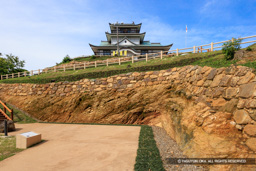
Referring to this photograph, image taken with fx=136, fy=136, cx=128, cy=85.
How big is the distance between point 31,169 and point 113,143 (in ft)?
10.3

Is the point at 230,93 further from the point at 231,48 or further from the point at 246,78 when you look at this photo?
→ the point at 231,48

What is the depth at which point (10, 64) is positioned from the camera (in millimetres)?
30328

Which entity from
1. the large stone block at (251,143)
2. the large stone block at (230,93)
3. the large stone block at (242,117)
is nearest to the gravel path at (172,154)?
the large stone block at (251,143)

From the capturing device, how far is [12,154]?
528 cm

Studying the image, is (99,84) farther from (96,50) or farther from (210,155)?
(96,50)

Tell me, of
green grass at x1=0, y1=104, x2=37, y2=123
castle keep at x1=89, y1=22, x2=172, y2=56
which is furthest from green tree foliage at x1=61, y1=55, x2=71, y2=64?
green grass at x1=0, y1=104, x2=37, y2=123

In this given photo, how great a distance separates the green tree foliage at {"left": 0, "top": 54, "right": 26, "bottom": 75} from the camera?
94.9 feet

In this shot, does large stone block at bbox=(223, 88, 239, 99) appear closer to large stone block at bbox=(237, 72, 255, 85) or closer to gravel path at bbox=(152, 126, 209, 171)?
large stone block at bbox=(237, 72, 255, 85)

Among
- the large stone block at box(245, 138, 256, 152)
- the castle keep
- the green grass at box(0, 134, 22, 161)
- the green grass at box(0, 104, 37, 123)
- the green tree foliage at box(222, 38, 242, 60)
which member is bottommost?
the green grass at box(0, 104, 37, 123)

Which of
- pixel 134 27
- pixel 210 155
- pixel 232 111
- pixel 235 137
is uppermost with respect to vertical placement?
pixel 134 27

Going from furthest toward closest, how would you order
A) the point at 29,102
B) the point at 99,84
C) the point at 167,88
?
the point at 29,102, the point at 99,84, the point at 167,88

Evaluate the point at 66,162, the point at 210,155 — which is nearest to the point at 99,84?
the point at 66,162

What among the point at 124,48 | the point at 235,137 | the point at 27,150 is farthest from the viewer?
the point at 124,48

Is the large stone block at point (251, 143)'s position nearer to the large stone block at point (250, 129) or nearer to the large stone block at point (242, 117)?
the large stone block at point (250, 129)
